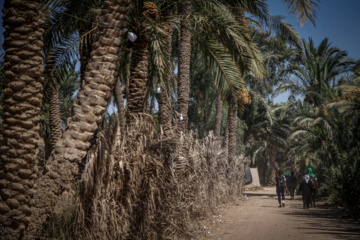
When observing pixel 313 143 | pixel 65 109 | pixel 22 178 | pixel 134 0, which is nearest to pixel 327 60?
pixel 313 143

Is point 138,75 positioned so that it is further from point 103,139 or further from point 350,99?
point 350,99

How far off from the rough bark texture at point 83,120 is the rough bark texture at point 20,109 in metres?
0.24

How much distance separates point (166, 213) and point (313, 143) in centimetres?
1421

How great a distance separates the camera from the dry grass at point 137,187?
179 inches

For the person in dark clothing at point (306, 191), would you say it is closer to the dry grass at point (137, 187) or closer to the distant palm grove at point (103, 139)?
the distant palm grove at point (103, 139)

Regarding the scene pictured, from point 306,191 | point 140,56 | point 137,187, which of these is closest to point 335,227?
point 306,191

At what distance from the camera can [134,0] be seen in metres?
7.43

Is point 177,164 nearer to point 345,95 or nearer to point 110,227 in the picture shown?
point 110,227

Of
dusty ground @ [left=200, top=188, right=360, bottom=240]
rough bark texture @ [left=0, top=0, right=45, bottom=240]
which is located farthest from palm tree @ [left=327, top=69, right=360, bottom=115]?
rough bark texture @ [left=0, top=0, right=45, bottom=240]

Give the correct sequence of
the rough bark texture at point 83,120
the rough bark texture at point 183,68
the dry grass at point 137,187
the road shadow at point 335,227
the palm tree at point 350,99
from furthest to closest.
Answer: the palm tree at point 350,99 < the rough bark texture at point 183,68 < the road shadow at point 335,227 < the dry grass at point 137,187 < the rough bark texture at point 83,120

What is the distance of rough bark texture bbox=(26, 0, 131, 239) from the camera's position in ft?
14.0

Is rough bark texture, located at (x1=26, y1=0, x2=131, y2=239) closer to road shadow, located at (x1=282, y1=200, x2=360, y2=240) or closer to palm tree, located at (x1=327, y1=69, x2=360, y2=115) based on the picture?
road shadow, located at (x1=282, y1=200, x2=360, y2=240)

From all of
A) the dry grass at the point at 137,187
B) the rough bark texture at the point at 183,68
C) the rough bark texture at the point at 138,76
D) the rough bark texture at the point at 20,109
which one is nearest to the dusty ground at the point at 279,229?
the dry grass at the point at 137,187

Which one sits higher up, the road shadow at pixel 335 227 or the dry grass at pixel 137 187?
the dry grass at pixel 137 187
